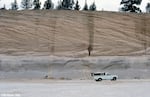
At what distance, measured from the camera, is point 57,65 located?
44.3 metres

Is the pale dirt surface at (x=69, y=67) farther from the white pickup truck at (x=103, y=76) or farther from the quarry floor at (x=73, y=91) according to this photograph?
the quarry floor at (x=73, y=91)

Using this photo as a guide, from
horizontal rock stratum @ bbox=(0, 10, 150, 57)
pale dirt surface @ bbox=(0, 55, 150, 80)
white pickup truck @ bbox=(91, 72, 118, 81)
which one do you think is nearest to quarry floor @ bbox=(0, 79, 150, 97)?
white pickup truck @ bbox=(91, 72, 118, 81)

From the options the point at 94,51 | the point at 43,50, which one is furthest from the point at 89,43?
the point at 43,50

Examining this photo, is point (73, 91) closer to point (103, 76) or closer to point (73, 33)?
point (103, 76)

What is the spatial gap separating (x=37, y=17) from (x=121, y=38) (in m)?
8.99

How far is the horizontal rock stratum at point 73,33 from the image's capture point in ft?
153

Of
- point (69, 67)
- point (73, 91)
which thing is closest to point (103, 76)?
point (69, 67)

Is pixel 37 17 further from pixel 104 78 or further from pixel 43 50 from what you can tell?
pixel 104 78

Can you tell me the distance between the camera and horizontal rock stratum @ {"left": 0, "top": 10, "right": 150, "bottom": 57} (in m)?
46.6

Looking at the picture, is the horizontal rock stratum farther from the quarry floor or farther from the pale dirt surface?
the quarry floor

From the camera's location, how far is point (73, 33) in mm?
48406

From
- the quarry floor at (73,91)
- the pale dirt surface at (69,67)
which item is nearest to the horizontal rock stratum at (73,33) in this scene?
the pale dirt surface at (69,67)

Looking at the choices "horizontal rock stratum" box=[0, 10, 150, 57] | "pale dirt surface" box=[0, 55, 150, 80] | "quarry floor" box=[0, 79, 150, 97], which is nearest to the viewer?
"quarry floor" box=[0, 79, 150, 97]

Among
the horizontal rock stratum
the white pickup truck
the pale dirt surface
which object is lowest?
the white pickup truck
